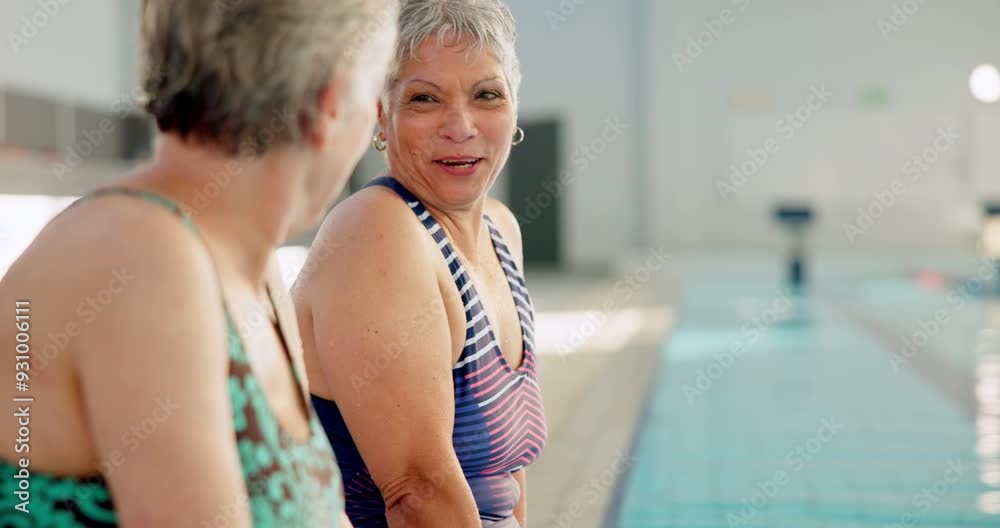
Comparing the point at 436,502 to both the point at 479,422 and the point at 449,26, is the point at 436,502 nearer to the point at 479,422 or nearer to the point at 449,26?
the point at 479,422

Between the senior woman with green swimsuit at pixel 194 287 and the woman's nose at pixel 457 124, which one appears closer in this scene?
the senior woman with green swimsuit at pixel 194 287

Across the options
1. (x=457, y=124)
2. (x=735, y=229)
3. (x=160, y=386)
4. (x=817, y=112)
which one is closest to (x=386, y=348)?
(x=457, y=124)

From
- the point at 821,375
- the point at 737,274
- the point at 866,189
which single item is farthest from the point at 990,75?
the point at 821,375

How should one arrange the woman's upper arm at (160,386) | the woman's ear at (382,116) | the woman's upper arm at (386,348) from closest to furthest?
the woman's upper arm at (160,386) < the woman's upper arm at (386,348) < the woman's ear at (382,116)

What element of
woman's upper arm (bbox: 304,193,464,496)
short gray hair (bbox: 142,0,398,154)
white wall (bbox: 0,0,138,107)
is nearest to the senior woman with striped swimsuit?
woman's upper arm (bbox: 304,193,464,496)

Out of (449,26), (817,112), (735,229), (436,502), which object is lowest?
(735,229)

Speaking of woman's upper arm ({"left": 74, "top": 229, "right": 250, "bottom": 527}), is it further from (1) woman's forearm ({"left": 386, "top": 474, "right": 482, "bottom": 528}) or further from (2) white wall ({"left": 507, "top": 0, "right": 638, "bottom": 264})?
(2) white wall ({"left": 507, "top": 0, "right": 638, "bottom": 264})

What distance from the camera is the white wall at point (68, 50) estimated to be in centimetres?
990

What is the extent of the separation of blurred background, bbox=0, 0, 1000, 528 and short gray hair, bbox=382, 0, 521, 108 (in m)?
1.89

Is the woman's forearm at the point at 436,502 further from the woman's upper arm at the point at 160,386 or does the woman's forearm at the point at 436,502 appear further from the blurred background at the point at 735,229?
the blurred background at the point at 735,229

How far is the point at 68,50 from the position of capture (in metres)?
11.2

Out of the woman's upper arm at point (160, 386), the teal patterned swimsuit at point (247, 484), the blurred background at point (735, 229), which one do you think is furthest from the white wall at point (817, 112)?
the woman's upper arm at point (160, 386)

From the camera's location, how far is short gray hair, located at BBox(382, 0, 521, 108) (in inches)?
53.8

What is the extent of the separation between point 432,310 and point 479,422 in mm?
195
